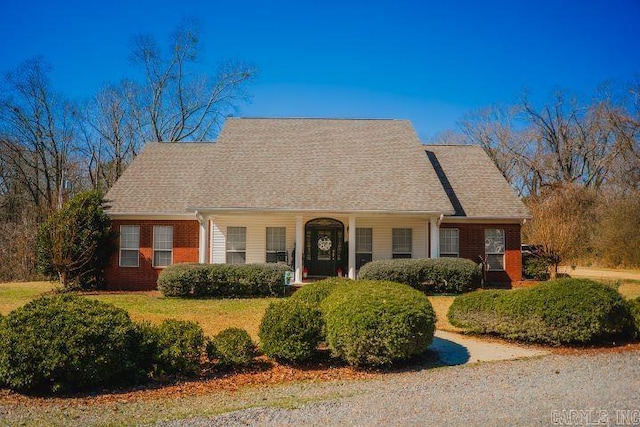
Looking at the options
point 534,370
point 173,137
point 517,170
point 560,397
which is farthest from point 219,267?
point 517,170

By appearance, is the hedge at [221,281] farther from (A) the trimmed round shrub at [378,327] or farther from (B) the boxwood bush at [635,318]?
(B) the boxwood bush at [635,318]

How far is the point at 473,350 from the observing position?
9672mm

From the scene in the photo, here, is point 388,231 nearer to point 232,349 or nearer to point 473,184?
point 473,184

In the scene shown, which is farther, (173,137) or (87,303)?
(173,137)

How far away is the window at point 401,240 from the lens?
819 inches

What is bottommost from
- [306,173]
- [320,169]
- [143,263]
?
[143,263]

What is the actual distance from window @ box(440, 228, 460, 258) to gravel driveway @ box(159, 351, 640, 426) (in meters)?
12.4

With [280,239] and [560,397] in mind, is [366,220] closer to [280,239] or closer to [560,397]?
[280,239]

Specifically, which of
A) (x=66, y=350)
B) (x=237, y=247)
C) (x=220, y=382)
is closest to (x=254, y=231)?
(x=237, y=247)

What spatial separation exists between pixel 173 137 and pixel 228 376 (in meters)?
33.3

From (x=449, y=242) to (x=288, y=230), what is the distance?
255 inches

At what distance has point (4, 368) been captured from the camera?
678 cm

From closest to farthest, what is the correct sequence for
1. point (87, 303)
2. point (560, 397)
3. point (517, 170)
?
point (560, 397) < point (87, 303) < point (517, 170)

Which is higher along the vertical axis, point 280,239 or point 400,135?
point 400,135
